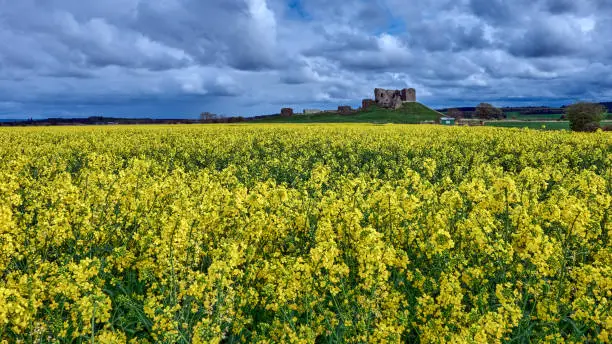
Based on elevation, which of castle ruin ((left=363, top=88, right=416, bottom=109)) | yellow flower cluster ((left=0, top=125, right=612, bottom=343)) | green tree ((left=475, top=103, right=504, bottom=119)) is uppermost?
castle ruin ((left=363, top=88, right=416, bottom=109))

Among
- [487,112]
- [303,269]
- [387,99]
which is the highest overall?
[387,99]

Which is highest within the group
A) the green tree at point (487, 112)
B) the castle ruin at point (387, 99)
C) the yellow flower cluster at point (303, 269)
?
the castle ruin at point (387, 99)

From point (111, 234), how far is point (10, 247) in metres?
1.59

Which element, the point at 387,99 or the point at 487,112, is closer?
the point at 487,112

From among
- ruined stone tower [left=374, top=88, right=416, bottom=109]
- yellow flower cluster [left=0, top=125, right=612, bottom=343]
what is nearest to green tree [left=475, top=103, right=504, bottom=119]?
ruined stone tower [left=374, top=88, right=416, bottom=109]

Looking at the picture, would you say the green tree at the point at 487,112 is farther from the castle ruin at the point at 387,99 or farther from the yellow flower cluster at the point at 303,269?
the yellow flower cluster at the point at 303,269

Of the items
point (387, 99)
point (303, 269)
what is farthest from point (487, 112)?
point (303, 269)

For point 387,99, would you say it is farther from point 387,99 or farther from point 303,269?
point 303,269

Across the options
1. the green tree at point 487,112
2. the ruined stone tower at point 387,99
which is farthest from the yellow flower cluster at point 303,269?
the ruined stone tower at point 387,99

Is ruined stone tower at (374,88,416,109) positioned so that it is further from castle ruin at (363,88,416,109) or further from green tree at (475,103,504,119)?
green tree at (475,103,504,119)

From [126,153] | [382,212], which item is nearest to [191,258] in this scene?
[382,212]

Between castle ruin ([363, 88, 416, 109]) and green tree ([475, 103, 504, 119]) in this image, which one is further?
castle ruin ([363, 88, 416, 109])

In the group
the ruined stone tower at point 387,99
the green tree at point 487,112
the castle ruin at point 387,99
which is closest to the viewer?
the green tree at point 487,112

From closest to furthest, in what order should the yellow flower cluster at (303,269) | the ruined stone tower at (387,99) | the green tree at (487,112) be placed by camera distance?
the yellow flower cluster at (303,269) < the green tree at (487,112) < the ruined stone tower at (387,99)
